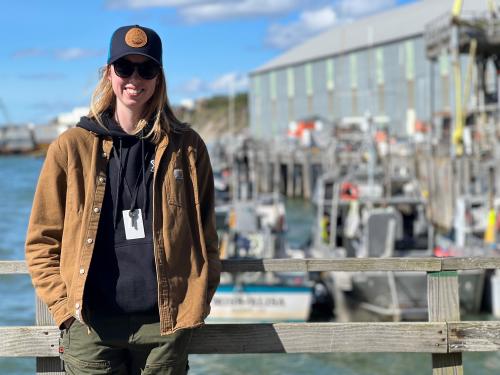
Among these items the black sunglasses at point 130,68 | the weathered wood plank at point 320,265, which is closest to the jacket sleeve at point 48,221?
the black sunglasses at point 130,68

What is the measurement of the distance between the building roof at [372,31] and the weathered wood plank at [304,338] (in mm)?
43898

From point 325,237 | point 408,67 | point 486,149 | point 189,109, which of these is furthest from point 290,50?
point 189,109

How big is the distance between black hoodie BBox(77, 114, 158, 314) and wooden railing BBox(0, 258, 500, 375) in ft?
2.24

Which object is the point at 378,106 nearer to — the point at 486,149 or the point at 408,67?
the point at 408,67

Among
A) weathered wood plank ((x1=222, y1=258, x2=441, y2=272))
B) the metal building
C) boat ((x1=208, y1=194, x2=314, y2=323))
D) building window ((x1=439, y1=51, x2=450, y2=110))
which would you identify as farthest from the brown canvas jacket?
→ building window ((x1=439, y1=51, x2=450, y2=110))

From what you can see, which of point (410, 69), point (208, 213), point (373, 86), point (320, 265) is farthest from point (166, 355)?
point (373, 86)

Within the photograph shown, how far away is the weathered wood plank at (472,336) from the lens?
399cm

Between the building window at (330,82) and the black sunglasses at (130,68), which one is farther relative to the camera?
the building window at (330,82)

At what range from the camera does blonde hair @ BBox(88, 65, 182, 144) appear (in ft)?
11.3

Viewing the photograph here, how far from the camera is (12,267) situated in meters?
3.87

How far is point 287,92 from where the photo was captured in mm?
68000

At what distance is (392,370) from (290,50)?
62214mm

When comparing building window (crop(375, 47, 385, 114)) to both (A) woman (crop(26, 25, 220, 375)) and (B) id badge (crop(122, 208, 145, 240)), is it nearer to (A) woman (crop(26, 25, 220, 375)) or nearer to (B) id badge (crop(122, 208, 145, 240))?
(A) woman (crop(26, 25, 220, 375))

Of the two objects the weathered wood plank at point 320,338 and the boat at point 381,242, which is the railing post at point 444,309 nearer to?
the weathered wood plank at point 320,338
